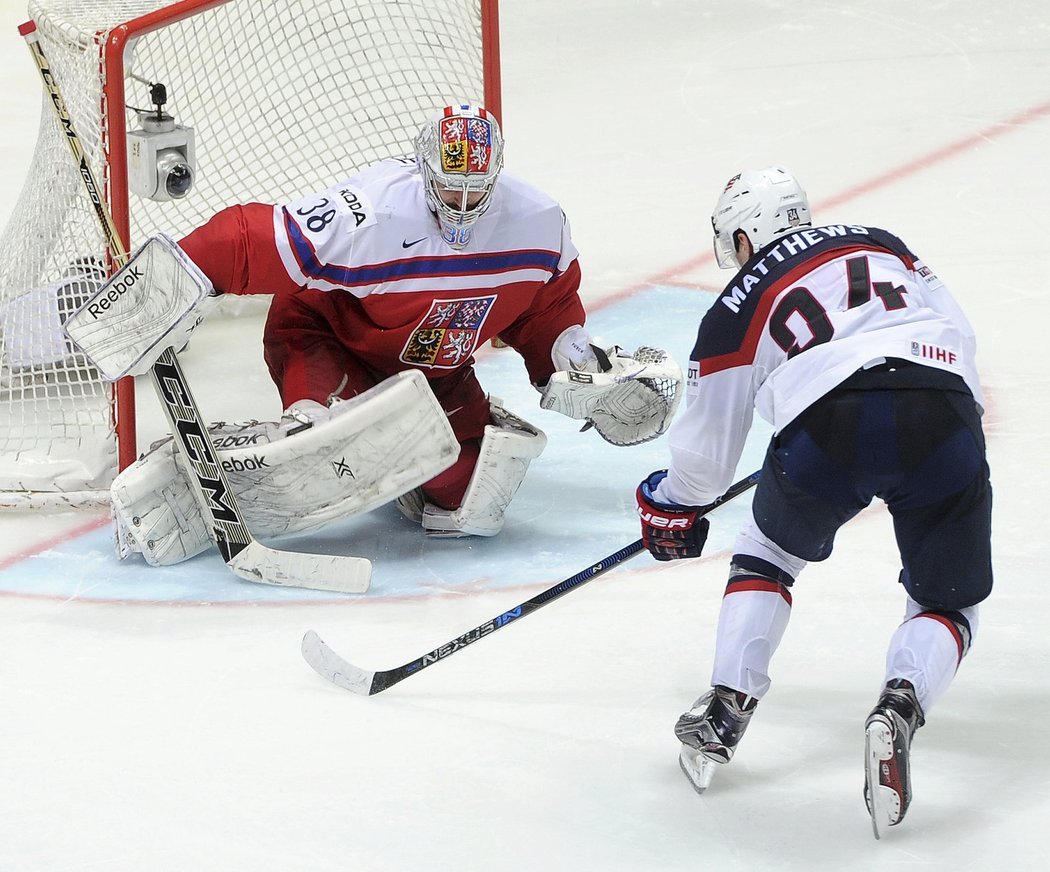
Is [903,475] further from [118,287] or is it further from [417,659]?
[118,287]

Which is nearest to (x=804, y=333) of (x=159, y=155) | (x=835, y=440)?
(x=835, y=440)

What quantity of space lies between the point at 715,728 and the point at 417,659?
1.95 ft

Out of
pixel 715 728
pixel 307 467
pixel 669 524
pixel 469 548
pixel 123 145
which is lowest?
pixel 469 548

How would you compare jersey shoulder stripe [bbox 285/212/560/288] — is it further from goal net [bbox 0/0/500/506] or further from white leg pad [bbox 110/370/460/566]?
goal net [bbox 0/0/500/506]

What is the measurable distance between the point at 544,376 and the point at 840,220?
213 centimetres

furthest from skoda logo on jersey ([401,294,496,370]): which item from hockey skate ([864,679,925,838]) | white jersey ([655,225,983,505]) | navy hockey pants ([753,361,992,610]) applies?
hockey skate ([864,679,925,838])

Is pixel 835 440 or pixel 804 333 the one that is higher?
pixel 804 333

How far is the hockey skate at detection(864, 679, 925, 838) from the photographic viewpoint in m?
2.26

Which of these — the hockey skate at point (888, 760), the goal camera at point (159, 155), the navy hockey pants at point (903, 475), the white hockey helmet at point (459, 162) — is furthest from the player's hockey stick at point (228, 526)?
the hockey skate at point (888, 760)

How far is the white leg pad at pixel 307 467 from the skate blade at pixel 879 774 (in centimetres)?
126

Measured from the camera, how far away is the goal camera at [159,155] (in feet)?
11.3

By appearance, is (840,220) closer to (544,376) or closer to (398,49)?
(398,49)

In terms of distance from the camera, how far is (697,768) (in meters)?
2.51

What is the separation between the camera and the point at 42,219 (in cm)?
385
